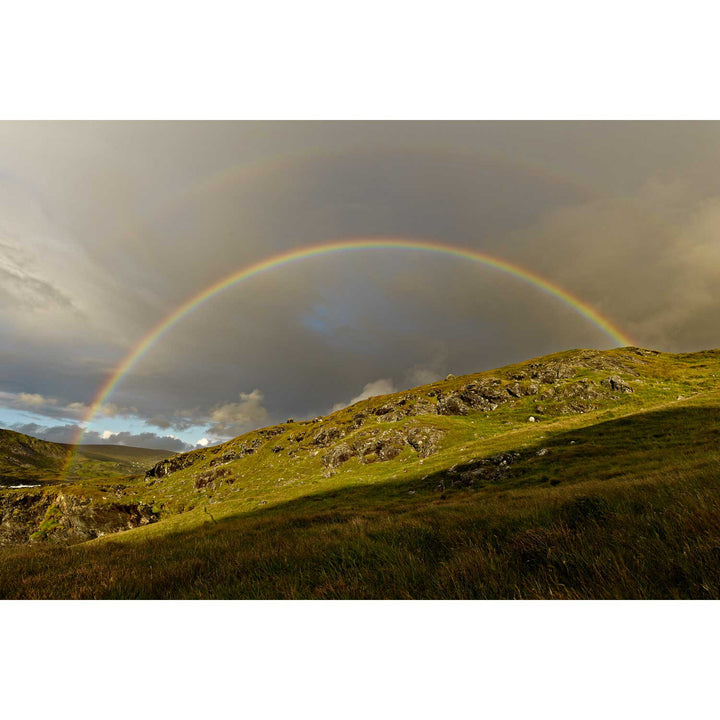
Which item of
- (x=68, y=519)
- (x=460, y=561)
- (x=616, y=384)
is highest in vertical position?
(x=616, y=384)

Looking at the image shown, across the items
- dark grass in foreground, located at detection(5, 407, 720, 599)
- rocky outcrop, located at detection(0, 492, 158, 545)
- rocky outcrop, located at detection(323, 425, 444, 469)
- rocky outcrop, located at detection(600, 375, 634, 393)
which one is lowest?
rocky outcrop, located at detection(0, 492, 158, 545)

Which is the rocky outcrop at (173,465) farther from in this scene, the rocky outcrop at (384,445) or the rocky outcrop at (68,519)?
the rocky outcrop at (384,445)

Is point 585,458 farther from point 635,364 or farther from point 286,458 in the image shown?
point 635,364

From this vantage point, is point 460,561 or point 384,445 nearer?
point 460,561

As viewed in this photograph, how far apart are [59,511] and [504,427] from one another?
7837 centimetres

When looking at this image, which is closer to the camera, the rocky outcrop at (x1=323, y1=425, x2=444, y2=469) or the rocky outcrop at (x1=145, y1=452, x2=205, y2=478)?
the rocky outcrop at (x1=323, y1=425, x2=444, y2=469)

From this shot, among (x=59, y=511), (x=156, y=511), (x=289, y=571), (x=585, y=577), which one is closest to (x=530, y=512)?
(x=585, y=577)


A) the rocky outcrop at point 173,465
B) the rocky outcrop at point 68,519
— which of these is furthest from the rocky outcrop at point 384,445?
the rocky outcrop at point 173,465

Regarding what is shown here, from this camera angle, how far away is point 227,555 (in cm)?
755

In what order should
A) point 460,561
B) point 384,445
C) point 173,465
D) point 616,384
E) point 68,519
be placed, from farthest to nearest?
point 173,465, point 616,384, point 384,445, point 68,519, point 460,561

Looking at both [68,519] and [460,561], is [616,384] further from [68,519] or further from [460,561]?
[68,519]

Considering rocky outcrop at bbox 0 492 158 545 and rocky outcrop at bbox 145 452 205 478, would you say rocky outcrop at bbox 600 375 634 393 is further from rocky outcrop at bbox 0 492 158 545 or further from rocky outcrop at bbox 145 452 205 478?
rocky outcrop at bbox 145 452 205 478

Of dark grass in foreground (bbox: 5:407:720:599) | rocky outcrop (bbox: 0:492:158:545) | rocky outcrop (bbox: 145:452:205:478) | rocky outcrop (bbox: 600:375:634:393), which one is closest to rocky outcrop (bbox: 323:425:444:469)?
rocky outcrop (bbox: 0:492:158:545)

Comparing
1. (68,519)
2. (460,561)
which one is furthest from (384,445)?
(460,561)
